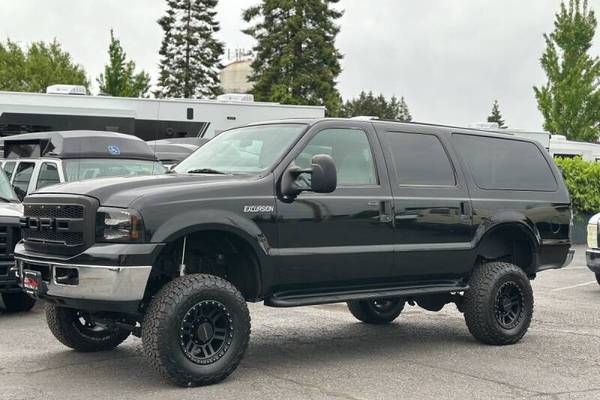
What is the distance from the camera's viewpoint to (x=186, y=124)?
22234 millimetres

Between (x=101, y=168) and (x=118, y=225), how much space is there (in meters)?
5.82

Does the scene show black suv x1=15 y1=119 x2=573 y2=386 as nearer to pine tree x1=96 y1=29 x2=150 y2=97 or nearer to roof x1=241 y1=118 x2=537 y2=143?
roof x1=241 y1=118 x2=537 y2=143

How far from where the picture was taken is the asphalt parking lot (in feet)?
19.4

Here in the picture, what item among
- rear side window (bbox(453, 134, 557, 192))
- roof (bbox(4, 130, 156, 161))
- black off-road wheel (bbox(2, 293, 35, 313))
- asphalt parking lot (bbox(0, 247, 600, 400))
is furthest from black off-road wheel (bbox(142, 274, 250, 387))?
roof (bbox(4, 130, 156, 161))

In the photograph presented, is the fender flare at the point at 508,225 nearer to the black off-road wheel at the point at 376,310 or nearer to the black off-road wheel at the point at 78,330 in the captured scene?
the black off-road wheel at the point at 376,310

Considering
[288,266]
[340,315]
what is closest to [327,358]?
[288,266]

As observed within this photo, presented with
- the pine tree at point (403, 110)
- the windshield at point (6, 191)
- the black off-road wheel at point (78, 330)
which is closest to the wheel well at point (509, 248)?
the black off-road wheel at point (78, 330)

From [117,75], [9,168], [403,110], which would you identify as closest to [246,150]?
[9,168]

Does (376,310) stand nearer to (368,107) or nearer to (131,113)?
(131,113)

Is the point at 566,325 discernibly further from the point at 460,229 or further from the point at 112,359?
the point at 112,359

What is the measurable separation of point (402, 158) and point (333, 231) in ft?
3.69

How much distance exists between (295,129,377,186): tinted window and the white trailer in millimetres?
14522

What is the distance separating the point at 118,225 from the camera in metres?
5.76

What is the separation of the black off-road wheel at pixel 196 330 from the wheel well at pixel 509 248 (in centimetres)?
275
